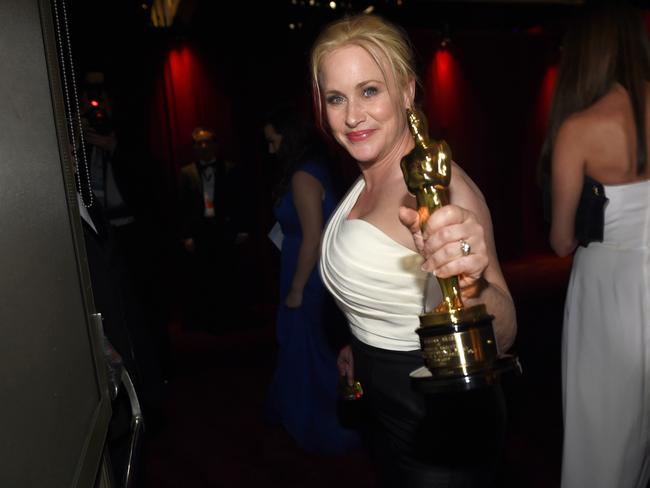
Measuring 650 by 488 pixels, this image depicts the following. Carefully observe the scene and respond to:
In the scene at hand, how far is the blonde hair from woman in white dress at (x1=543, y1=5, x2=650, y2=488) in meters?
0.90

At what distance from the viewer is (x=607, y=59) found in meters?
2.21

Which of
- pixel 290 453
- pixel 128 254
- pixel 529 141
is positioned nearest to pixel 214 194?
pixel 128 254

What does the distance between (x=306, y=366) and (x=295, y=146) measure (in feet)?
4.02

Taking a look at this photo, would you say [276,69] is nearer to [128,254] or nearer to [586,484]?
[128,254]

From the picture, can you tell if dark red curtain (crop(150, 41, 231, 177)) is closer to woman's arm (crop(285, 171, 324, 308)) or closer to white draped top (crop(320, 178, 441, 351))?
woman's arm (crop(285, 171, 324, 308))

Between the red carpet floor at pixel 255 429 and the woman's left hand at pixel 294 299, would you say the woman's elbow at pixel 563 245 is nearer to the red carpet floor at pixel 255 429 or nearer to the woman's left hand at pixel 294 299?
the red carpet floor at pixel 255 429

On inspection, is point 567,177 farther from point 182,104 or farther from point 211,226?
point 182,104

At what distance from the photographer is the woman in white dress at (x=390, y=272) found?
1.57 m

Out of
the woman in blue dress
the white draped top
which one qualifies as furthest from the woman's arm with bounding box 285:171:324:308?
the white draped top

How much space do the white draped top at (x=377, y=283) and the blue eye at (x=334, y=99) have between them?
316mm

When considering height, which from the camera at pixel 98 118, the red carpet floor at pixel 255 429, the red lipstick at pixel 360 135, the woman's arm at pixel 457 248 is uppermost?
the camera at pixel 98 118

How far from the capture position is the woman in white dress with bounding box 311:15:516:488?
1566 millimetres

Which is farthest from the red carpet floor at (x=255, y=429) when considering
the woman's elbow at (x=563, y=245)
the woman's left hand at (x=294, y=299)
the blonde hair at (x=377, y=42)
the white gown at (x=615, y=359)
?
the blonde hair at (x=377, y=42)

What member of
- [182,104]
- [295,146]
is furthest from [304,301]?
[182,104]
